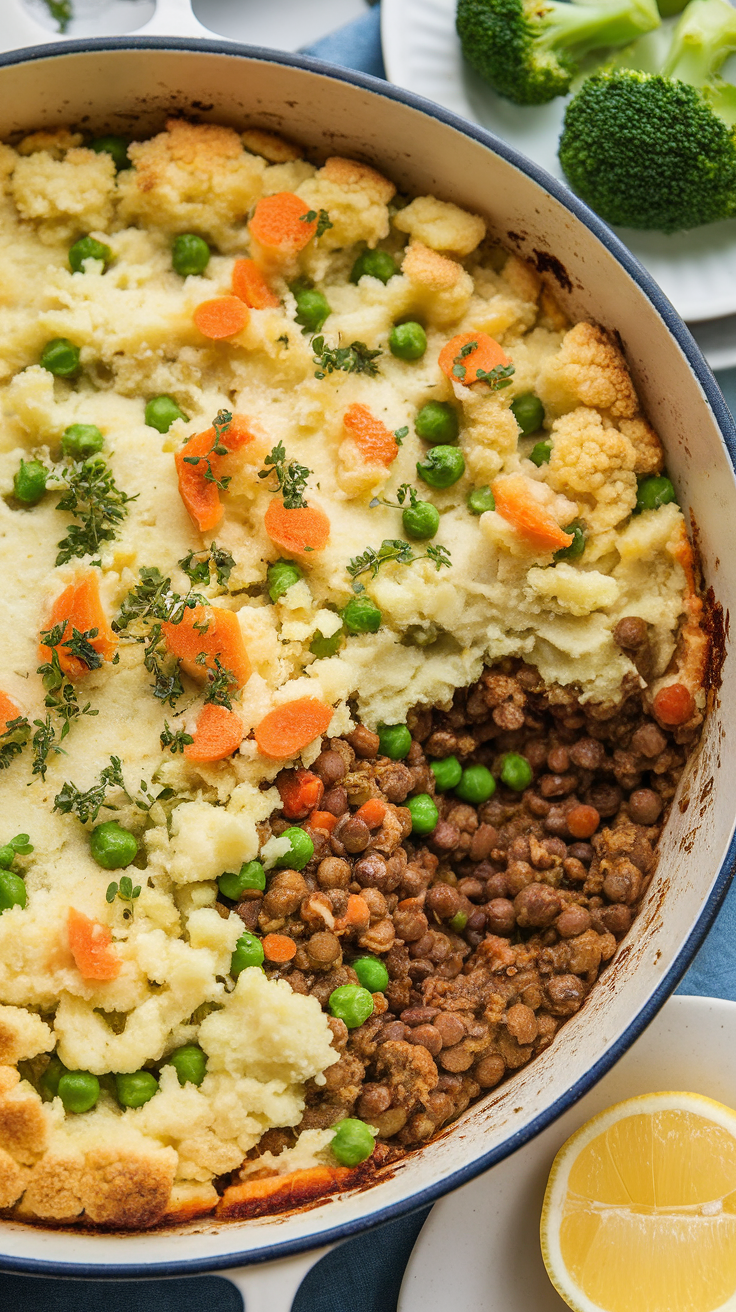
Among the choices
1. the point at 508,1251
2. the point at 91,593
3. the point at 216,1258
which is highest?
the point at 91,593

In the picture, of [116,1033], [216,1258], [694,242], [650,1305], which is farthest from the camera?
[694,242]

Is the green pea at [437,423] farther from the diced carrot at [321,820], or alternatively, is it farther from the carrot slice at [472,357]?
the diced carrot at [321,820]

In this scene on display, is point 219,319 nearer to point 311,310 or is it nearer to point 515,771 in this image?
point 311,310

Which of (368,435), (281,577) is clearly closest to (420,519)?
(368,435)

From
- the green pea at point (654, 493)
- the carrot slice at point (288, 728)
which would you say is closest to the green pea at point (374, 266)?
the green pea at point (654, 493)

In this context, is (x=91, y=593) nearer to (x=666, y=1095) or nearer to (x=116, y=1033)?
(x=116, y=1033)

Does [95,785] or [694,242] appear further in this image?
[694,242]

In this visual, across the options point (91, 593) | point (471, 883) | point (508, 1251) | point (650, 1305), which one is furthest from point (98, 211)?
point (650, 1305)
